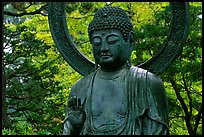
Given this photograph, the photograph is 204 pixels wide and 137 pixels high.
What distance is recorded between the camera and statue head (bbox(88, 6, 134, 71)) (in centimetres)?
407

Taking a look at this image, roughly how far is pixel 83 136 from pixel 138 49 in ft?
19.6

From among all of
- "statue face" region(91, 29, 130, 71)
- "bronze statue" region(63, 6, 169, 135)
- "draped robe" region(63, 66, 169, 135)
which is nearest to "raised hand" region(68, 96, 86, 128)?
"bronze statue" region(63, 6, 169, 135)

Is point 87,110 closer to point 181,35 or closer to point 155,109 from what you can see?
point 155,109

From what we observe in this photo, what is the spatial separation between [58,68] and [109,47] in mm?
7489

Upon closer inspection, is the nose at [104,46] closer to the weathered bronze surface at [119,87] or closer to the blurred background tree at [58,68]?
the weathered bronze surface at [119,87]

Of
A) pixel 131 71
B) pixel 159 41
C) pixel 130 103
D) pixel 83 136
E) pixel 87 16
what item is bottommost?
pixel 83 136

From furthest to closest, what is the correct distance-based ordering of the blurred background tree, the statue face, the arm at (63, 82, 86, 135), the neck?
the blurred background tree, the neck, the statue face, the arm at (63, 82, 86, 135)

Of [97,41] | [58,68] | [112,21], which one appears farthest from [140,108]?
[58,68]

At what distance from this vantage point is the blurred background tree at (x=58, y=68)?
9.82m

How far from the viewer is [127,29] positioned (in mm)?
4156

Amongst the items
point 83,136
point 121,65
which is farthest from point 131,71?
point 83,136

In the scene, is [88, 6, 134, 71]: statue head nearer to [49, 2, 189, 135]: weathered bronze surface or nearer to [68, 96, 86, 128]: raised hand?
[49, 2, 189, 135]: weathered bronze surface

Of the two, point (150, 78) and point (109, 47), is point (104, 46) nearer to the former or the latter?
point (109, 47)

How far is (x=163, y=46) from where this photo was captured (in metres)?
4.32
